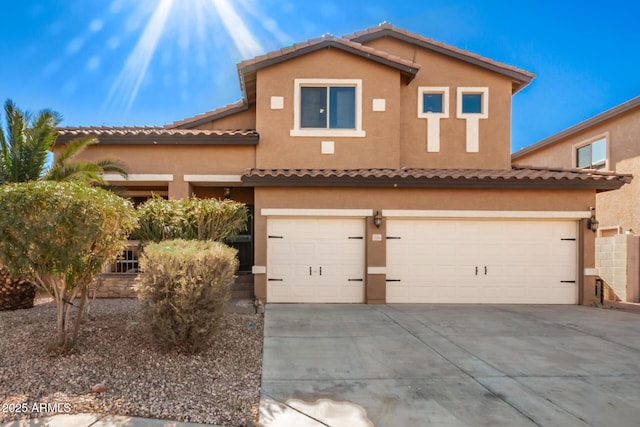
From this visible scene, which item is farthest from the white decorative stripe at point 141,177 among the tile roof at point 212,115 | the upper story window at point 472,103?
the upper story window at point 472,103

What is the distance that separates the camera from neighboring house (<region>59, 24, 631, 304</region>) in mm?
10211

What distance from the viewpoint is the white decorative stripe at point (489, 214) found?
10328 mm

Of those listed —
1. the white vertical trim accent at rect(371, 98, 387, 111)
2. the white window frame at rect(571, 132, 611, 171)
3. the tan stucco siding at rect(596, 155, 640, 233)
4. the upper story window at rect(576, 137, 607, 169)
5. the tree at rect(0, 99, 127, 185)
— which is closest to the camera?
the tree at rect(0, 99, 127, 185)

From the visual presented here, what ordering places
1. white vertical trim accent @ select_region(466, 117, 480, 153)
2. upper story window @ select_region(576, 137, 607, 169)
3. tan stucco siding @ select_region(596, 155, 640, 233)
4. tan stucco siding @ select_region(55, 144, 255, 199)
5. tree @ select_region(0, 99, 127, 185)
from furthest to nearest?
upper story window @ select_region(576, 137, 607, 169) → tan stucco siding @ select_region(596, 155, 640, 233) → white vertical trim accent @ select_region(466, 117, 480, 153) → tan stucco siding @ select_region(55, 144, 255, 199) → tree @ select_region(0, 99, 127, 185)

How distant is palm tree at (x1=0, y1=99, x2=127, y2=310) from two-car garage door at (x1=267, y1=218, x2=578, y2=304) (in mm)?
5111

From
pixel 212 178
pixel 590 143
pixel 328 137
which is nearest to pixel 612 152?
pixel 590 143

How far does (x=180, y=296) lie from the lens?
5.45 meters

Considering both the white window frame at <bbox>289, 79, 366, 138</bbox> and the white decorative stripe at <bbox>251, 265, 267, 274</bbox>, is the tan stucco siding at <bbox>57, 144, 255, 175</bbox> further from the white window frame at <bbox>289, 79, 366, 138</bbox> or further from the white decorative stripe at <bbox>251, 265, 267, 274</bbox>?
the white decorative stripe at <bbox>251, 265, 267, 274</bbox>

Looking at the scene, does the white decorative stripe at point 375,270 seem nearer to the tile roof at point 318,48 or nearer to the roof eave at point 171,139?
the roof eave at point 171,139

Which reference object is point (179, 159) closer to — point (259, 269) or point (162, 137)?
point (162, 137)

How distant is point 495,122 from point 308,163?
6361 millimetres

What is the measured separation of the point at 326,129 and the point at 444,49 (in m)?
5.02

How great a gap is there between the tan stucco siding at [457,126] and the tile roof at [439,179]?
92.9 inches

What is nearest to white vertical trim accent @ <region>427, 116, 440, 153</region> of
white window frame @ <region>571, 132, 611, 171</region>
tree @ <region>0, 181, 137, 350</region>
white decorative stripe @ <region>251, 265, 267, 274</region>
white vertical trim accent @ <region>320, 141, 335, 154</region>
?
white vertical trim accent @ <region>320, 141, 335, 154</region>
